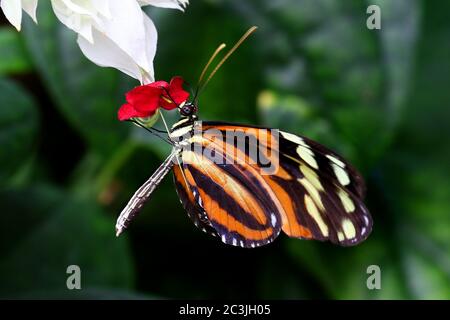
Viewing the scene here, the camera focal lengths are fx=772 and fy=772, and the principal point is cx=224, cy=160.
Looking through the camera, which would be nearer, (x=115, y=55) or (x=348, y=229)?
(x=115, y=55)

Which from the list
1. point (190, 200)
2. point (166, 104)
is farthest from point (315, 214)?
point (166, 104)

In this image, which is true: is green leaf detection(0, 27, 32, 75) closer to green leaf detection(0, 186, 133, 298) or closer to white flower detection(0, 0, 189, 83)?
green leaf detection(0, 186, 133, 298)

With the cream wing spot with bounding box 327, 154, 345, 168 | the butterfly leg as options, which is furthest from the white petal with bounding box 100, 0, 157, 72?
the cream wing spot with bounding box 327, 154, 345, 168

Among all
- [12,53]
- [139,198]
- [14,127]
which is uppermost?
[12,53]

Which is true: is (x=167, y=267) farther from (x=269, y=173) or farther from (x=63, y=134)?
(x=269, y=173)

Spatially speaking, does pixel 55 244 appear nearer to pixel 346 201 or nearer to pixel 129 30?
pixel 346 201

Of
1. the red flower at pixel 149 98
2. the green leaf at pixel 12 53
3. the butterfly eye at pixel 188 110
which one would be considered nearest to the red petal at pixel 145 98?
the red flower at pixel 149 98

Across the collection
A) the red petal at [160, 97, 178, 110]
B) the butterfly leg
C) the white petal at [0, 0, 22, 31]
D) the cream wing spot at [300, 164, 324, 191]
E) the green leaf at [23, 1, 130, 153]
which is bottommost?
the butterfly leg
